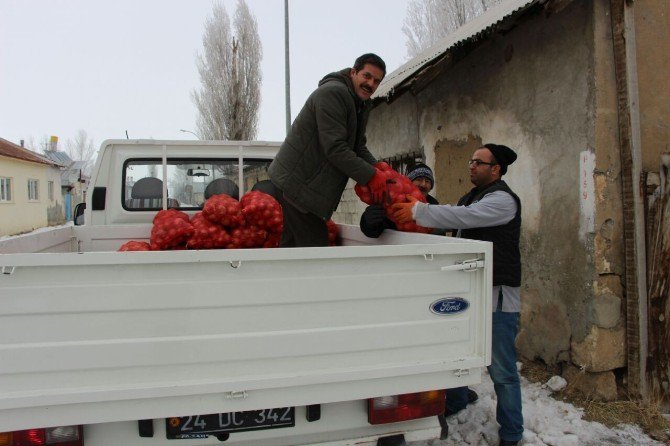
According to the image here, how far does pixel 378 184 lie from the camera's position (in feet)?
10.2

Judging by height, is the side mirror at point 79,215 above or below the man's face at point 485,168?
below

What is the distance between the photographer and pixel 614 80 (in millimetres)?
3809

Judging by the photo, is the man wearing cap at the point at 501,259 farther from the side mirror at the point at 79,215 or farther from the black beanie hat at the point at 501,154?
the side mirror at the point at 79,215

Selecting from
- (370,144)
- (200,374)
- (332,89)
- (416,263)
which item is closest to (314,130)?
(332,89)

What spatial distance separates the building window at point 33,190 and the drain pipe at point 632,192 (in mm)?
30290

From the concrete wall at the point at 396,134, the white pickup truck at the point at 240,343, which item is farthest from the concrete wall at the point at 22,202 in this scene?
the white pickup truck at the point at 240,343

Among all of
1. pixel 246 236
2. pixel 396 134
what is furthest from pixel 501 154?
pixel 396 134

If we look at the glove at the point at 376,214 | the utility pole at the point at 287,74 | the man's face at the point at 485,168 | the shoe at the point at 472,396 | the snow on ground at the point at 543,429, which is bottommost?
the snow on ground at the point at 543,429

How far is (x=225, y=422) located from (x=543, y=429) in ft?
7.70

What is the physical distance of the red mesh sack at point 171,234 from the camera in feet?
9.73

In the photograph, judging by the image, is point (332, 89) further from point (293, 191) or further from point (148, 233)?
point (148, 233)

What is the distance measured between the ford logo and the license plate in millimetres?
765

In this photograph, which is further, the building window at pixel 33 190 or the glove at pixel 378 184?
the building window at pixel 33 190

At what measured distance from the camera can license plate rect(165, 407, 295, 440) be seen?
211cm
